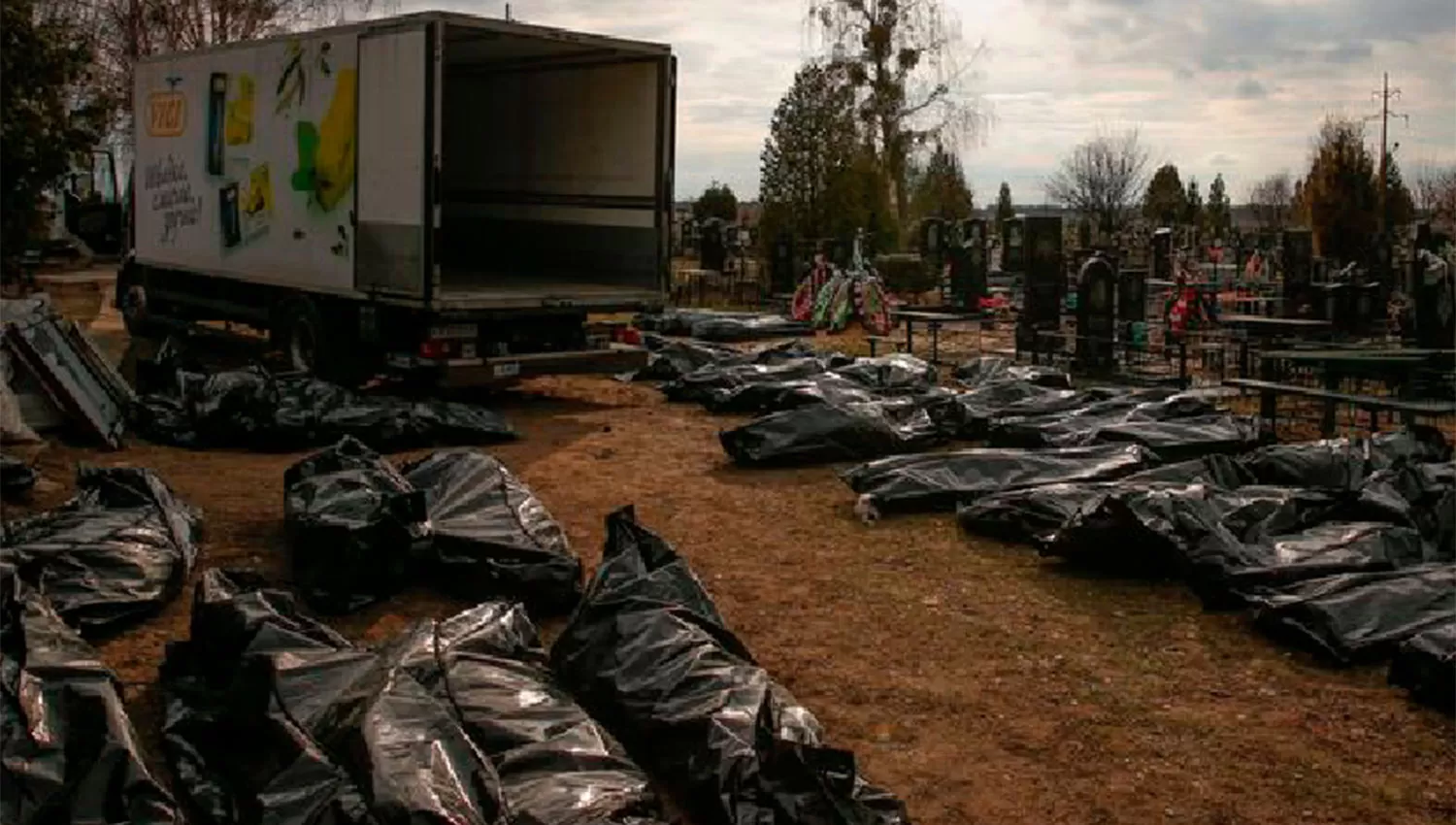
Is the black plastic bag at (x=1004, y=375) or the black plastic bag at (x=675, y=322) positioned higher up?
the black plastic bag at (x=675, y=322)

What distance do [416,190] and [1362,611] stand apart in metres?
7.94

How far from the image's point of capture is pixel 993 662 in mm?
6180

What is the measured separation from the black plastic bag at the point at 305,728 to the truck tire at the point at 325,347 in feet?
26.6

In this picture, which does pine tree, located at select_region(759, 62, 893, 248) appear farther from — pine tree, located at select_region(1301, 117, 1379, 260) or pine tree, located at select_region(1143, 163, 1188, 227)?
pine tree, located at select_region(1143, 163, 1188, 227)

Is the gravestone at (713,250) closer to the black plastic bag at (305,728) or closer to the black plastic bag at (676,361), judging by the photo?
the black plastic bag at (676,361)

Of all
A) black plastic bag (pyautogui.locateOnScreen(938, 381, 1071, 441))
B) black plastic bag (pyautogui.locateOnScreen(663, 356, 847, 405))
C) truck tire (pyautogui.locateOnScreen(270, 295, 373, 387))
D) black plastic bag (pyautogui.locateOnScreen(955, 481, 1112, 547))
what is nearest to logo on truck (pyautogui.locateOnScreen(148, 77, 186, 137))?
truck tire (pyautogui.locateOnScreen(270, 295, 373, 387))

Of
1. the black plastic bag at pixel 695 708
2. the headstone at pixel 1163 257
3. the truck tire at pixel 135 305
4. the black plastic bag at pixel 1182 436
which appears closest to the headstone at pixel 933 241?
the headstone at pixel 1163 257

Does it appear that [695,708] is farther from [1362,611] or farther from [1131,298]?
[1131,298]

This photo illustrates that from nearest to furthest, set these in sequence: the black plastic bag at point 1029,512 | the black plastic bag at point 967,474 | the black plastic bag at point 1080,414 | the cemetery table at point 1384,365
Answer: the black plastic bag at point 1029,512
the black plastic bag at point 967,474
the black plastic bag at point 1080,414
the cemetery table at point 1384,365

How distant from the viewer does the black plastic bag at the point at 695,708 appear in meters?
4.24

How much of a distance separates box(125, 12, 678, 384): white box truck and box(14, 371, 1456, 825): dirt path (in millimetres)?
3181

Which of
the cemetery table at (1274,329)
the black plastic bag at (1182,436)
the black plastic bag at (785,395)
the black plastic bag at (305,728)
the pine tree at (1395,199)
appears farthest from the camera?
the pine tree at (1395,199)

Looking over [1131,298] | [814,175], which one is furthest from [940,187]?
[1131,298]

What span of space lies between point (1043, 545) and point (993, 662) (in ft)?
6.05
